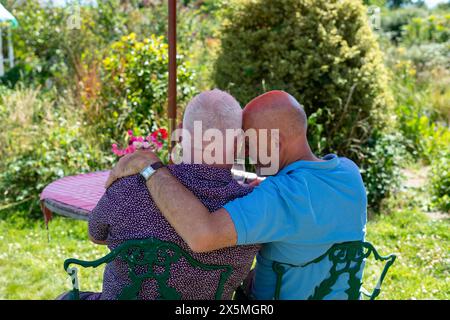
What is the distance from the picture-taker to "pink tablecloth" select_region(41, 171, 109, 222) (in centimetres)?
273

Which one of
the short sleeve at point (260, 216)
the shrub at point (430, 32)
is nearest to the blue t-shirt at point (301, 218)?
the short sleeve at point (260, 216)

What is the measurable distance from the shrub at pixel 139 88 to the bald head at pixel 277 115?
3.76 metres

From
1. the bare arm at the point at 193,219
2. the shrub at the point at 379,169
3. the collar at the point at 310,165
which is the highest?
the collar at the point at 310,165

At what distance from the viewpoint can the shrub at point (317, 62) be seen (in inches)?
201

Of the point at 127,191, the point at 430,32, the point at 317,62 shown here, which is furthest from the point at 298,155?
the point at 430,32

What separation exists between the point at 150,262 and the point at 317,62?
3.70 meters

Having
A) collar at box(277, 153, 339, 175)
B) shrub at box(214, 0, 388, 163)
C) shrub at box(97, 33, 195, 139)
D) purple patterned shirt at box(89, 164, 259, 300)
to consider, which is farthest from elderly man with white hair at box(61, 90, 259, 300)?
shrub at box(97, 33, 195, 139)

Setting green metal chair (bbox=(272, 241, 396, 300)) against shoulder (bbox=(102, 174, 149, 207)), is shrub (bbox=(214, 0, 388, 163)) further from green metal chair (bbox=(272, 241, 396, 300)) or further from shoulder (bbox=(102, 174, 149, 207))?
shoulder (bbox=(102, 174, 149, 207))

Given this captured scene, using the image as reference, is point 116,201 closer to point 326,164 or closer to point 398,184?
point 326,164

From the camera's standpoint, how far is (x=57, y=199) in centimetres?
280

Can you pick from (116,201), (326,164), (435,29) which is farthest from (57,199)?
(435,29)

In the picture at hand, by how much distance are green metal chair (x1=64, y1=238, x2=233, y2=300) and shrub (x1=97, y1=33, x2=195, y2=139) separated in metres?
3.96

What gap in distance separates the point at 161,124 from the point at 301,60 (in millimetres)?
1571

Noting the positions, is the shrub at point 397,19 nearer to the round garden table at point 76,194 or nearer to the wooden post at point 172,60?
the wooden post at point 172,60
